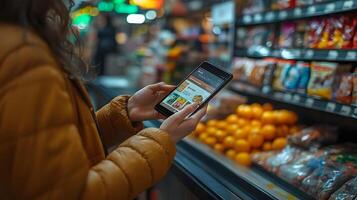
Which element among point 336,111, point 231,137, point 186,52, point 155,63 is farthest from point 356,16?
point 186,52

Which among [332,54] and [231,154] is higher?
[332,54]

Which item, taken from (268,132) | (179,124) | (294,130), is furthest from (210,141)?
(179,124)

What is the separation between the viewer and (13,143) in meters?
0.92

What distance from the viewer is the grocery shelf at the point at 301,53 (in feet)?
6.48

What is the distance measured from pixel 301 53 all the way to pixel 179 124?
4.48 feet

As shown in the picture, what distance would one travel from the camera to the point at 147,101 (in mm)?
1604

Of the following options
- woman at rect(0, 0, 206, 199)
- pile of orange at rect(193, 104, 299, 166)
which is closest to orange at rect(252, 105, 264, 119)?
pile of orange at rect(193, 104, 299, 166)

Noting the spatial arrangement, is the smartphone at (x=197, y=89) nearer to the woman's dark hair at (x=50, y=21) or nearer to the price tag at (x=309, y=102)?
the woman's dark hair at (x=50, y=21)

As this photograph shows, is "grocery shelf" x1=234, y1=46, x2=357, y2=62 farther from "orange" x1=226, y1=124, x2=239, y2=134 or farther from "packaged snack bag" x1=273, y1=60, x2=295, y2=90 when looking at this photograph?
"orange" x1=226, y1=124, x2=239, y2=134

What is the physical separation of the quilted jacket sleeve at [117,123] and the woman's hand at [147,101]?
3 centimetres

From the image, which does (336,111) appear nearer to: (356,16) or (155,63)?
(356,16)

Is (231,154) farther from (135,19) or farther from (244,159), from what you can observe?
(135,19)

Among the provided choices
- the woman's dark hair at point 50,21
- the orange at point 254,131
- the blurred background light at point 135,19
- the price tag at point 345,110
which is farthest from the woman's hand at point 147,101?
the blurred background light at point 135,19

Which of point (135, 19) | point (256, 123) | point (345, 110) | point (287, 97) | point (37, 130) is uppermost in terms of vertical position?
point (37, 130)
